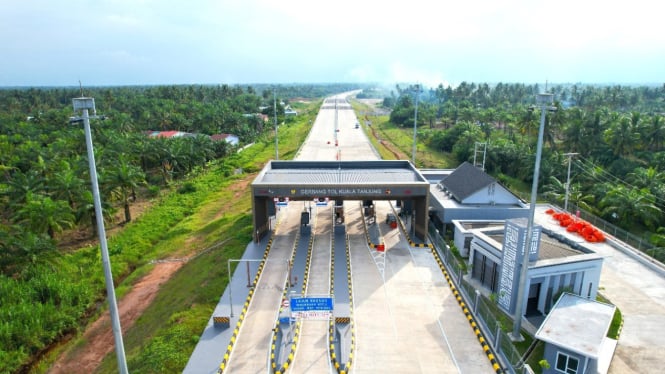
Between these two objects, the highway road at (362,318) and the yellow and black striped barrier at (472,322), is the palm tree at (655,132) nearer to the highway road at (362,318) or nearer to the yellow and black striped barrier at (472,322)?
the highway road at (362,318)

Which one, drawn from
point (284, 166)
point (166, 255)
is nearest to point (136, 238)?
point (166, 255)

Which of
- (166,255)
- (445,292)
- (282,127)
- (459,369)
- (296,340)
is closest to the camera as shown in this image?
(459,369)

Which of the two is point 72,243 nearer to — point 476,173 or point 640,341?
point 476,173

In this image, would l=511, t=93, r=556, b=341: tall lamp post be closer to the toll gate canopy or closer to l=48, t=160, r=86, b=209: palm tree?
the toll gate canopy

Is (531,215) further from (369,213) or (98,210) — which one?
(369,213)

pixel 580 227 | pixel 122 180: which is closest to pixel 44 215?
pixel 122 180

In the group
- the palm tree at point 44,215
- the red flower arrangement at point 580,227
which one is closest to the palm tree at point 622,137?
the red flower arrangement at point 580,227
